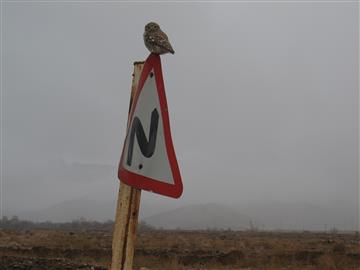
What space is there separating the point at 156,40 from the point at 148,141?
0.48 metres

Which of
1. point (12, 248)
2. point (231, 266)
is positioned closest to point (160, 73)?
point (231, 266)

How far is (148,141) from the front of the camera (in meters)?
1.86

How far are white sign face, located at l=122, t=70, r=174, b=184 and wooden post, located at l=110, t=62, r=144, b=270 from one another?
15cm

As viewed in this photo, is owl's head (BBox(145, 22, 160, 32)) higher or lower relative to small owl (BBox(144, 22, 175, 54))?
higher

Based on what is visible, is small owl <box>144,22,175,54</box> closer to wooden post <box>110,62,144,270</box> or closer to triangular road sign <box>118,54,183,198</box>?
triangular road sign <box>118,54,183,198</box>

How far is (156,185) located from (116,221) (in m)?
0.31

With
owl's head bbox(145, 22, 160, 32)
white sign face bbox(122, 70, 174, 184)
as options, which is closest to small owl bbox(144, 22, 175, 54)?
owl's head bbox(145, 22, 160, 32)

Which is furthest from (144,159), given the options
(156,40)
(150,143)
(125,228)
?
(156,40)

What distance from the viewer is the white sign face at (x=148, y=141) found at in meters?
1.83

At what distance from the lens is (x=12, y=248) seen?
18.3m

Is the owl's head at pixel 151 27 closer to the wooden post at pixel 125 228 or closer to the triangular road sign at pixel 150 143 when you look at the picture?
the triangular road sign at pixel 150 143

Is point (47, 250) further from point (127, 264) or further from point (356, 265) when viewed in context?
point (127, 264)

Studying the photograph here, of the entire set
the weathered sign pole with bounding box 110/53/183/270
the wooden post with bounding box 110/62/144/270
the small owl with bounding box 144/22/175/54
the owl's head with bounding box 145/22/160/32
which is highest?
the owl's head with bounding box 145/22/160/32

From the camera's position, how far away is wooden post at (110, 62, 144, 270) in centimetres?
188
